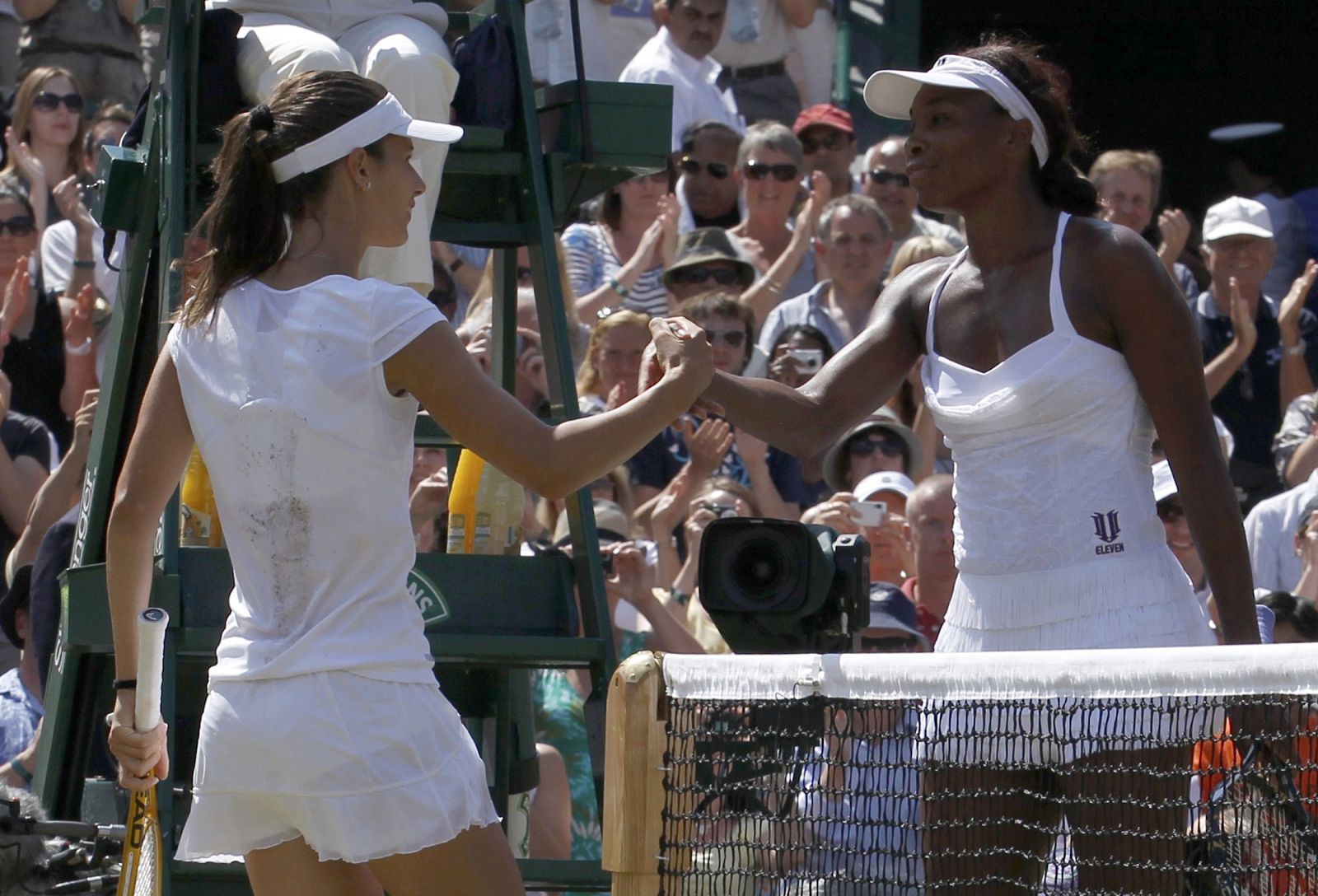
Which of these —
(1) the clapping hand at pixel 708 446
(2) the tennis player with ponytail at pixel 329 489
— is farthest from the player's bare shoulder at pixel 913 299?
(1) the clapping hand at pixel 708 446

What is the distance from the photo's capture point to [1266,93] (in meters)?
13.1

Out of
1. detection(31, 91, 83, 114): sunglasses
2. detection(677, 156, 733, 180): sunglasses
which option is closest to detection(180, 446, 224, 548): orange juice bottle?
detection(31, 91, 83, 114): sunglasses

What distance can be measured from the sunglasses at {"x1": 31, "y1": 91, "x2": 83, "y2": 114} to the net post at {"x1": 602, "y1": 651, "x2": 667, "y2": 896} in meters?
6.42

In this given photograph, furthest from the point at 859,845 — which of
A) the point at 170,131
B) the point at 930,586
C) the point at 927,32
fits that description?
the point at 927,32

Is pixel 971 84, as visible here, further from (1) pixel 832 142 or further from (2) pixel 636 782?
(1) pixel 832 142

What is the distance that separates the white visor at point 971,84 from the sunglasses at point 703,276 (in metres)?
4.65

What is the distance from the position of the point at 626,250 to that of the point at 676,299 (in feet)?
2.03

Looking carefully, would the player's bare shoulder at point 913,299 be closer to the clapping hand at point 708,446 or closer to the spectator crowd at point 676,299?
the spectator crowd at point 676,299

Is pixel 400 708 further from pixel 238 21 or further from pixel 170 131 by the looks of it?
pixel 238 21

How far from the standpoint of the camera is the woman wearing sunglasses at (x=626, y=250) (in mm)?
8414

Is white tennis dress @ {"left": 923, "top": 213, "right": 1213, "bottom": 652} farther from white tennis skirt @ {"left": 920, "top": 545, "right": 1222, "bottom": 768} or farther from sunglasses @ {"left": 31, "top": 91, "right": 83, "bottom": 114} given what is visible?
sunglasses @ {"left": 31, "top": 91, "right": 83, "bottom": 114}

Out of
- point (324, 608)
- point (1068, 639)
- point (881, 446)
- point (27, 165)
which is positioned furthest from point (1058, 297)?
point (27, 165)

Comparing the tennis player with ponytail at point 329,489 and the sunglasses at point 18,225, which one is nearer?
the tennis player with ponytail at point 329,489

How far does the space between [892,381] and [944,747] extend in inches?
32.4
